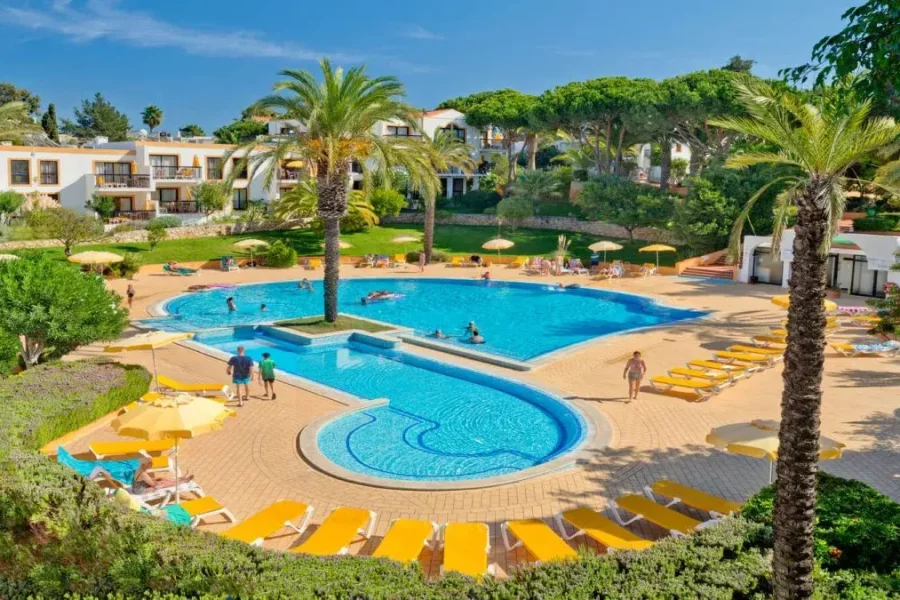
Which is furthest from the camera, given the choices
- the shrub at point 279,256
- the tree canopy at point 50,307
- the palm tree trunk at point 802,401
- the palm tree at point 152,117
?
the palm tree at point 152,117

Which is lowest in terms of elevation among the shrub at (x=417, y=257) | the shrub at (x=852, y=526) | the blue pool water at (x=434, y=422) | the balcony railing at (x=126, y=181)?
the blue pool water at (x=434, y=422)

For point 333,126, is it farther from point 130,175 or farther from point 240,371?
point 130,175

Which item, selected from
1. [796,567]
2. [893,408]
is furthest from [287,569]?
[893,408]

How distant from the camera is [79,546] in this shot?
30.7 feet

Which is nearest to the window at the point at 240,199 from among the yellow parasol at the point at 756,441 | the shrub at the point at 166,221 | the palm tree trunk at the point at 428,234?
the shrub at the point at 166,221

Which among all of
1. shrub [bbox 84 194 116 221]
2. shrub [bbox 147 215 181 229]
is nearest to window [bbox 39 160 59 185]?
shrub [bbox 84 194 116 221]

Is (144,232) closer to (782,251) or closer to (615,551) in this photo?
(782,251)

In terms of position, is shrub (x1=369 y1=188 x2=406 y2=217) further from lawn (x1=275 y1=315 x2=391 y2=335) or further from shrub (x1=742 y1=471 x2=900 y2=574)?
shrub (x1=742 y1=471 x2=900 y2=574)

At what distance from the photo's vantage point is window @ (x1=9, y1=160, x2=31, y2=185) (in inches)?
1930

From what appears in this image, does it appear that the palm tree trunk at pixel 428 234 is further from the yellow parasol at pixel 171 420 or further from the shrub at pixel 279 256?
the yellow parasol at pixel 171 420

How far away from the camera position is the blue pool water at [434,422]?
14797 mm

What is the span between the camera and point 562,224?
56938mm

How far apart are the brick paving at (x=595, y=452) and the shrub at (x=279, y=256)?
20.3 meters

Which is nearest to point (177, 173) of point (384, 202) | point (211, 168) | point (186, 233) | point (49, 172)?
point (211, 168)
